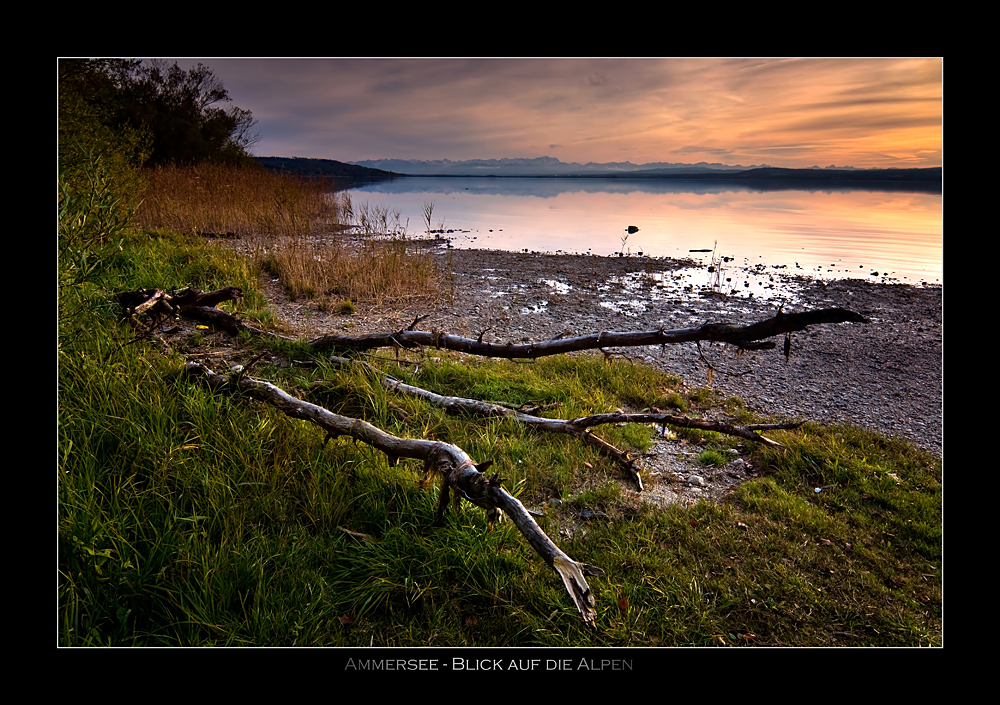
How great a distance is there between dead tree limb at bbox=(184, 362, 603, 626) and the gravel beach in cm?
148

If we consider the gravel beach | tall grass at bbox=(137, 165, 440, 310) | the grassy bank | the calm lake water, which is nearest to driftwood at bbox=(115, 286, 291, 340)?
the gravel beach

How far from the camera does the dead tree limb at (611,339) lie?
1947 mm

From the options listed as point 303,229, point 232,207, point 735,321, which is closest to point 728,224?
point 735,321

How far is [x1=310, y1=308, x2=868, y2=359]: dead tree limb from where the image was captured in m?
1.95

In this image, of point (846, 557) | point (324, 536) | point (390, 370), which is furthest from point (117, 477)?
point (846, 557)

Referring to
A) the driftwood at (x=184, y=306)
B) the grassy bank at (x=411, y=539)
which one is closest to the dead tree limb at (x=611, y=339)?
the grassy bank at (x=411, y=539)

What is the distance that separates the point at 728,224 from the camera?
39.0 ft

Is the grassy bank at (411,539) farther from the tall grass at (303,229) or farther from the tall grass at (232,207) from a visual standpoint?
the tall grass at (232,207)

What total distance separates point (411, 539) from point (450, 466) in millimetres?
370

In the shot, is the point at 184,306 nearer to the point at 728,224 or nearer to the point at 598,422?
the point at 598,422

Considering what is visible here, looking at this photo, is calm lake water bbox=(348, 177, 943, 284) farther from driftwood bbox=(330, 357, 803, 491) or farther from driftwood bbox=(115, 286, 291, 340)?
driftwood bbox=(115, 286, 291, 340)

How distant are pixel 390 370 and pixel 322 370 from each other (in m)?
0.58

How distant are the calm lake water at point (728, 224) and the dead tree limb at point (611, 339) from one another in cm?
73
